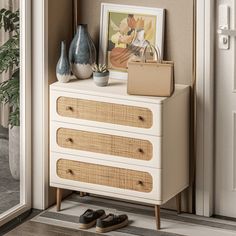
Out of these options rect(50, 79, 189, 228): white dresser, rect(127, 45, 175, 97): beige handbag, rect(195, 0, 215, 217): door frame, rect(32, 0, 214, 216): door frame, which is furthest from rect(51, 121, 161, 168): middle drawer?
rect(195, 0, 215, 217): door frame

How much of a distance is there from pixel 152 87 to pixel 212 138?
52 centimetres

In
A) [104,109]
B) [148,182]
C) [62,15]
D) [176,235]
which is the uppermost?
[62,15]

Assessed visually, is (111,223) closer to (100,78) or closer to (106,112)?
(106,112)

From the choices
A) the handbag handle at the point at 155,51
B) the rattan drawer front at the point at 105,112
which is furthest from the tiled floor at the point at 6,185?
the handbag handle at the point at 155,51

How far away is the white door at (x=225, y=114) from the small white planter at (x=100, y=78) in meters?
0.61

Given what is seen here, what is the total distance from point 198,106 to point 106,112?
1.71 feet

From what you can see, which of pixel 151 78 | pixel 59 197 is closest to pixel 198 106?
pixel 151 78

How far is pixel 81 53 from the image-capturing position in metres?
4.89

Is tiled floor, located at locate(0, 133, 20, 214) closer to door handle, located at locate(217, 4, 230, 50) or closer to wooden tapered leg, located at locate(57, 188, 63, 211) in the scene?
wooden tapered leg, located at locate(57, 188, 63, 211)

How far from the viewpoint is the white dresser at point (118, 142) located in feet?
15.0

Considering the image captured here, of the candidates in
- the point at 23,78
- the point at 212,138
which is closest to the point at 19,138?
the point at 23,78

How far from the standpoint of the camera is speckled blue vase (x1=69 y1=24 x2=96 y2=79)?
489 cm

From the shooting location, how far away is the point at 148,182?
15.2 ft

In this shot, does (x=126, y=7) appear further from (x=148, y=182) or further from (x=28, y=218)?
(x=28, y=218)
